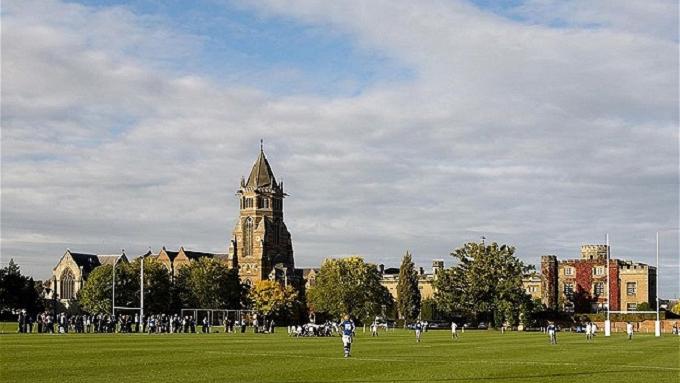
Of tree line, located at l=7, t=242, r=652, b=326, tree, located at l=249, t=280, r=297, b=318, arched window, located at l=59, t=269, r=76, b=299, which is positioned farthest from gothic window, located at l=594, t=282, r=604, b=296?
arched window, located at l=59, t=269, r=76, b=299

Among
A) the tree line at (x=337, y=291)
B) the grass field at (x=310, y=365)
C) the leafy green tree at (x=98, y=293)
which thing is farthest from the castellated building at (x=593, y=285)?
the grass field at (x=310, y=365)

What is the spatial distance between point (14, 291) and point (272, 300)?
40.4 metres

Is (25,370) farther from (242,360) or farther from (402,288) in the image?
(402,288)

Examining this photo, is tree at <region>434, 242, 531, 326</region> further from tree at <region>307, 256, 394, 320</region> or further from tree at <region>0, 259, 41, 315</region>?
tree at <region>0, 259, 41, 315</region>

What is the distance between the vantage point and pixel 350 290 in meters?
142

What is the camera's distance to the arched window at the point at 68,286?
191000mm

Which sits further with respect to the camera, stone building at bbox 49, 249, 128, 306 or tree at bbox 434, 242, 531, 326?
stone building at bbox 49, 249, 128, 306

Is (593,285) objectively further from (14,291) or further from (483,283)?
(14,291)

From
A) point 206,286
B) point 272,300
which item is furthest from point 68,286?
point 206,286

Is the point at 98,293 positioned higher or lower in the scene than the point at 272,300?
higher

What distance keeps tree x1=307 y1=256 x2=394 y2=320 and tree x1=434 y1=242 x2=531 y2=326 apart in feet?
73.8

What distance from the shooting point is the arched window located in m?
191

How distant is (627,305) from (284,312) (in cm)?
5245

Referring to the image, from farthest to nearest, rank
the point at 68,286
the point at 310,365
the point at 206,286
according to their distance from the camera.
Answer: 1. the point at 68,286
2. the point at 206,286
3. the point at 310,365
